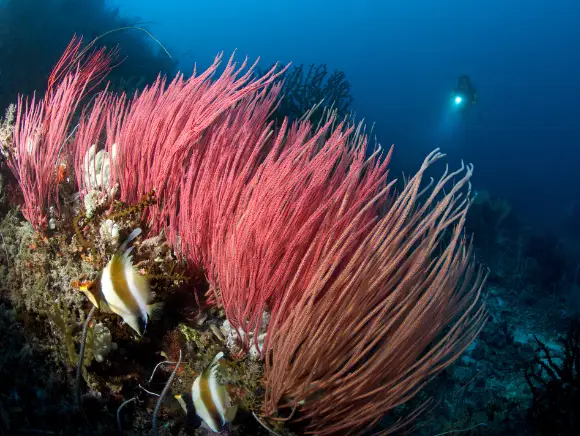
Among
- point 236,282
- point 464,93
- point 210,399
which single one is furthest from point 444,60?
point 210,399

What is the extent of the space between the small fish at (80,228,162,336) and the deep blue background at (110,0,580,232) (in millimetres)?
24303

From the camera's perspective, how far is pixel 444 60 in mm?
80938

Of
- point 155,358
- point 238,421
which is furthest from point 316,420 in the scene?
point 155,358

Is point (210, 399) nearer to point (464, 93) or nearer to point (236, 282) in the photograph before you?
point (236, 282)

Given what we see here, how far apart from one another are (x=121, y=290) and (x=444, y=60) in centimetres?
9457

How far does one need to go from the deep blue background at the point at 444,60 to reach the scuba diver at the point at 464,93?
4.62 metres

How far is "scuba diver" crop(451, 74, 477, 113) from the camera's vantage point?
23.1 meters

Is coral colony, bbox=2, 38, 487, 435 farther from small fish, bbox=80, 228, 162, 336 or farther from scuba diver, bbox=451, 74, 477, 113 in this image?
scuba diver, bbox=451, 74, 477, 113

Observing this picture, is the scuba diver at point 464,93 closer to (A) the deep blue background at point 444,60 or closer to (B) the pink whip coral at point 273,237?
(A) the deep blue background at point 444,60

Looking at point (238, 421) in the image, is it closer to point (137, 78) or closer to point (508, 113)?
point (137, 78)

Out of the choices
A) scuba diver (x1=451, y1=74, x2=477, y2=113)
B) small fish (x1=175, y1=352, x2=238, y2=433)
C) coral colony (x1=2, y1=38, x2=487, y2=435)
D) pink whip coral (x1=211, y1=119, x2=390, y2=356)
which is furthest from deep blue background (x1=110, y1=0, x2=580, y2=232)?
small fish (x1=175, y1=352, x2=238, y2=433)

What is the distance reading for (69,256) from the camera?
2344 millimetres

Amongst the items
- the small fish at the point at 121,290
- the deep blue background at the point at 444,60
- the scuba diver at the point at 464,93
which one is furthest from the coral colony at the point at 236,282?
the scuba diver at the point at 464,93

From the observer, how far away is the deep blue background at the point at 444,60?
3997 centimetres
